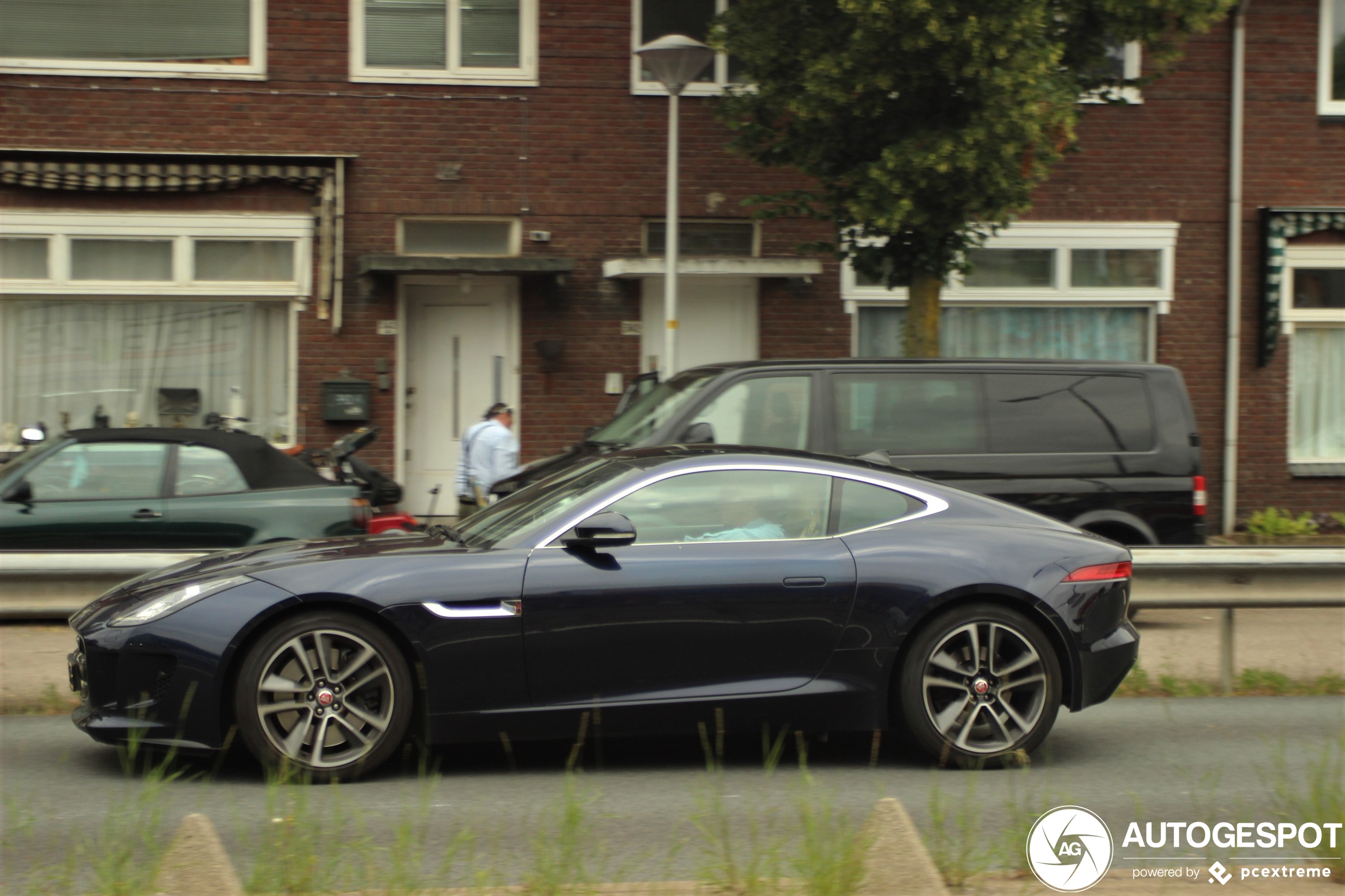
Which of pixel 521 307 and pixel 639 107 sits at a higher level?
pixel 639 107

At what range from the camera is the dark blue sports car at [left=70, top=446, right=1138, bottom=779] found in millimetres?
5316

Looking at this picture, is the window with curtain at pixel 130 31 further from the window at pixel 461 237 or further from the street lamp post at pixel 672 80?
the street lamp post at pixel 672 80

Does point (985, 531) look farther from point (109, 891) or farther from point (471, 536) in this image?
point (109, 891)

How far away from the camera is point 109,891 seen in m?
3.84

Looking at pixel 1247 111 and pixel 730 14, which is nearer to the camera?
pixel 730 14

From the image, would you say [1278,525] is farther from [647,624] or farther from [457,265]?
[647,624]

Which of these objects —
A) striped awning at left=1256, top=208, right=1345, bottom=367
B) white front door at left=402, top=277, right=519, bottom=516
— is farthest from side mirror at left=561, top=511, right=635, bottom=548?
striped awning at left=1256, top=208, right=1345, bottom=367

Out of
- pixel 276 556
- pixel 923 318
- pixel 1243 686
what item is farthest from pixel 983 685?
pixel 923 318

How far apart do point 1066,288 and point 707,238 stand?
4047 millimetres

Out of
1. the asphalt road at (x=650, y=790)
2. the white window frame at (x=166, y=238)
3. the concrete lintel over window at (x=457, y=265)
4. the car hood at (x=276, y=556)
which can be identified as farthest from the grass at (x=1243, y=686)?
the white window frame at (x=166, y=238)

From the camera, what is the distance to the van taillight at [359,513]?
9.35 meters

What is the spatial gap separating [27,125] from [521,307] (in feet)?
17.1

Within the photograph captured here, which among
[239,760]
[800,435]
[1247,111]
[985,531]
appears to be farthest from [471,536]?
[1247,111]

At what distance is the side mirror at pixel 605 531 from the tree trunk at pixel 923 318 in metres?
7.33
